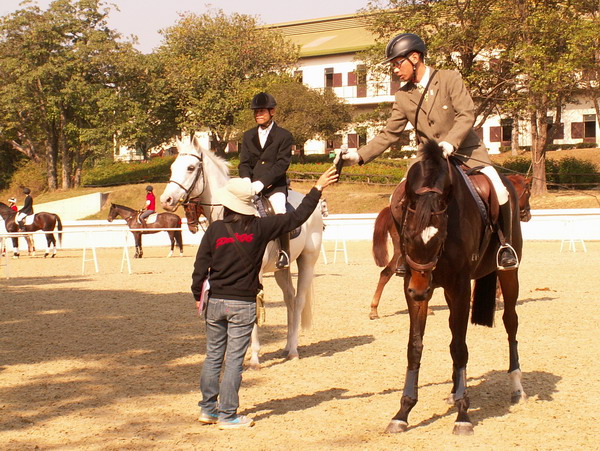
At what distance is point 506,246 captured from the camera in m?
6.89

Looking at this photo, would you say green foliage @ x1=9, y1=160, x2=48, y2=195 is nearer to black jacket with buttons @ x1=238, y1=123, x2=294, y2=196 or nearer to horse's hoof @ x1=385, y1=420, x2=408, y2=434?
black jacket with buttons @ x1=238, y1=123, x2=294, y2=196

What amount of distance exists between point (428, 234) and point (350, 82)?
62508mm

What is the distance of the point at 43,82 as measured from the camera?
53750 mm

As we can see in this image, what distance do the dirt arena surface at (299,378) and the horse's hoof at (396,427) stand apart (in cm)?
9

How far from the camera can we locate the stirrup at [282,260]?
8.95m

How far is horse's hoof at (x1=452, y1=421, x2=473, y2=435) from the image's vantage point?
19.6 feet

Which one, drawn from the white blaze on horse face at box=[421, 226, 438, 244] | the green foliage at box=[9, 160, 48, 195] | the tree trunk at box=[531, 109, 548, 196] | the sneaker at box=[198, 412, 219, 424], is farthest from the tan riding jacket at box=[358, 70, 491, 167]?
the green foliage at box=[9, 160, 48, 195]

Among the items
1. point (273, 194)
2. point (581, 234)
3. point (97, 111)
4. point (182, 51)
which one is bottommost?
→ point (581, 234)

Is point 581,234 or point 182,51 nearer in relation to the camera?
point 581,234

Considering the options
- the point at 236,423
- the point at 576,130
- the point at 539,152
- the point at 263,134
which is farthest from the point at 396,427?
the point at 576,130

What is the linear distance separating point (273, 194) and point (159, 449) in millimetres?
3950

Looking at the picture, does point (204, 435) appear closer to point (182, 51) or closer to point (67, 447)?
point (67, 447)

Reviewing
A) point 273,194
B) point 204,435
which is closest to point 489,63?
point 273,194

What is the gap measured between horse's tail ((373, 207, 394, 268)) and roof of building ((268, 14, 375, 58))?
187 feet
